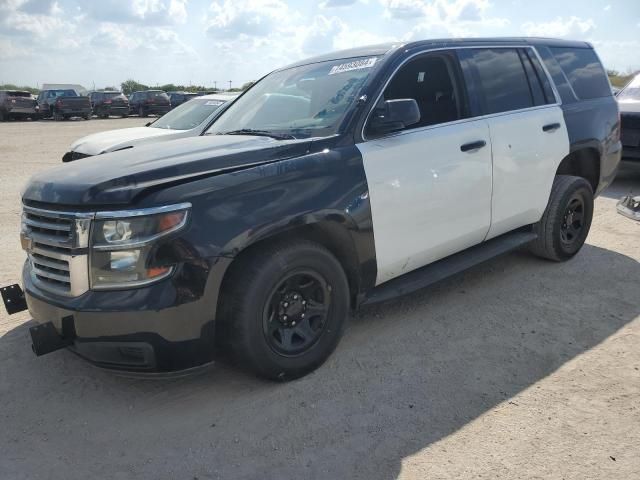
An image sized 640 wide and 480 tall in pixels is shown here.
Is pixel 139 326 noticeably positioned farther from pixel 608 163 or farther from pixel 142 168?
pixel 608 163

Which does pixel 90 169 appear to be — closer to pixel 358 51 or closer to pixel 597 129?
pixel 358 51

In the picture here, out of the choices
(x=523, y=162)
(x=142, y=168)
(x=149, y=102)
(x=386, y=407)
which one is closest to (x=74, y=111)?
(x=149, y=102)

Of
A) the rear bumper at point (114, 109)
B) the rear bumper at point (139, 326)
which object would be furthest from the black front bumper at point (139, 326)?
the rear bumper at point (114, 109)

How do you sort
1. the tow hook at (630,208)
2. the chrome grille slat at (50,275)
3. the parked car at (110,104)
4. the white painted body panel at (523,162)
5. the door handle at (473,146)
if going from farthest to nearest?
1. the parked car at (110,104)
2. the tow hook at (630,208)
3. the white painted body panel at (523,162)
4. the door handle at (473,146)
5. the chrome grille slat at (50,275)

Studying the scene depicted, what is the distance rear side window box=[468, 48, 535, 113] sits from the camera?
4.21m

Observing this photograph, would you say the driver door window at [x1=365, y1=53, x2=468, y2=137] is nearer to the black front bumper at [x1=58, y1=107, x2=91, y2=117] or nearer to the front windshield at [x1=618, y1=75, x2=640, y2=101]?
the front windshield at [x1=618, y1=75, x2=640, y2=101]

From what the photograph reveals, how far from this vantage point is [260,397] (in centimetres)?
311

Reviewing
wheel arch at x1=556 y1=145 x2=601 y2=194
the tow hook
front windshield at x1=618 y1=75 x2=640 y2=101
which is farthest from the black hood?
front windshield at x1=618 y1=75 x2=640 y2=101

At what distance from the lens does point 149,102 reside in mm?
32625

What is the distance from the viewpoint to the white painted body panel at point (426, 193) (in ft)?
11.1

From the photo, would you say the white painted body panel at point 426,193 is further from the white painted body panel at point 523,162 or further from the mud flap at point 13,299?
the mud flap at point 13,299

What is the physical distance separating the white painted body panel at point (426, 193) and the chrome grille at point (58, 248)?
5.35ft

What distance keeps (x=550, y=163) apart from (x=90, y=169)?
3.55 meters

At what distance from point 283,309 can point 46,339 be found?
48.1 inches
